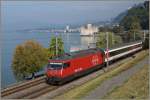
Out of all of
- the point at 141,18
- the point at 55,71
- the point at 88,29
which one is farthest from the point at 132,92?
the point at 88,29

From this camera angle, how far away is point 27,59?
5956 cm

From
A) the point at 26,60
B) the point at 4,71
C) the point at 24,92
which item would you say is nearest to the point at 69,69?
the point at 24,92

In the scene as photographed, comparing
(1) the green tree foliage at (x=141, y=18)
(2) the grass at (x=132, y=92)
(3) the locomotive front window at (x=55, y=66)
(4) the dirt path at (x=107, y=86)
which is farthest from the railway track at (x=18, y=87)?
(1) the green tree foliage at (x=141, y=18)

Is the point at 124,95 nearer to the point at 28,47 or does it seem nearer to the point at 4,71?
the point at 28,47

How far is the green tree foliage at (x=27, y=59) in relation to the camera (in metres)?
59.5

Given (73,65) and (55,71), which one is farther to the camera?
(73,65)

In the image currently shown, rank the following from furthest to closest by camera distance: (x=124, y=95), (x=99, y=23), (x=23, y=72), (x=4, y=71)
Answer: (x=99, y=23) → (x=4, y=71) → (x=23, y=72) → (x=124, y=95)

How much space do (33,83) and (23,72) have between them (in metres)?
32.4

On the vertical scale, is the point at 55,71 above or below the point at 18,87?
above

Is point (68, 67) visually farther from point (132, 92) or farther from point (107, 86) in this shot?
point (132, 92)

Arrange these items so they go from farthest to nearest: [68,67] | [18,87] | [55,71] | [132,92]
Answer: [68,67] < [55,71] < [18,87] < [132,92]

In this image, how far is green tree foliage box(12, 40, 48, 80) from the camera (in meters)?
59.5

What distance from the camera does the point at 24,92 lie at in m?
23.9

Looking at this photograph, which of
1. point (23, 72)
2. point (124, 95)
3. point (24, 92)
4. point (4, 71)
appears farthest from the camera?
point (4, 71)
